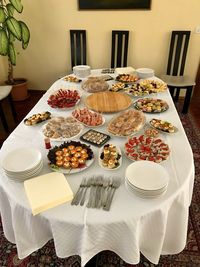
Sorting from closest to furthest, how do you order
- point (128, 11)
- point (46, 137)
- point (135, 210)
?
1. point (135, 210)
2. point (46, 137)
3. point (128, 11)

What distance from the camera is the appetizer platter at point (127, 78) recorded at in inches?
79.9

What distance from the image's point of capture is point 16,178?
973 millimetres

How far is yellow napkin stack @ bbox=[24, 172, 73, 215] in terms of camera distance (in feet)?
2.80

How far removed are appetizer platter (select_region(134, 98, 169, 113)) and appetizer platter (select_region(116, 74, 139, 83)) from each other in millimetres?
412

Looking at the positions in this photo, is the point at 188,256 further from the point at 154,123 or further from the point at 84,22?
the point at 84,22

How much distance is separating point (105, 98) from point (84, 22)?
5.68 ft

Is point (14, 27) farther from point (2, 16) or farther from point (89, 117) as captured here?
point (89, 117)

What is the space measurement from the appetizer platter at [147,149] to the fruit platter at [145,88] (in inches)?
25.9

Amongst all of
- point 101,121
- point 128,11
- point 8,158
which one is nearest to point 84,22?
point 128,11

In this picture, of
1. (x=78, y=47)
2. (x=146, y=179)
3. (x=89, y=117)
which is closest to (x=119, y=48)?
(x=78, y=47)

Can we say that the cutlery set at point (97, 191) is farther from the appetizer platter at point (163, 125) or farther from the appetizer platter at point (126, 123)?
the appetizer platter at point (163, 125)

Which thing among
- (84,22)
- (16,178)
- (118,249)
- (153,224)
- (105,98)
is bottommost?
(118,249)

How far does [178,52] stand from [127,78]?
1.24 meters

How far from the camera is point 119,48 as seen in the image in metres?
2.93
